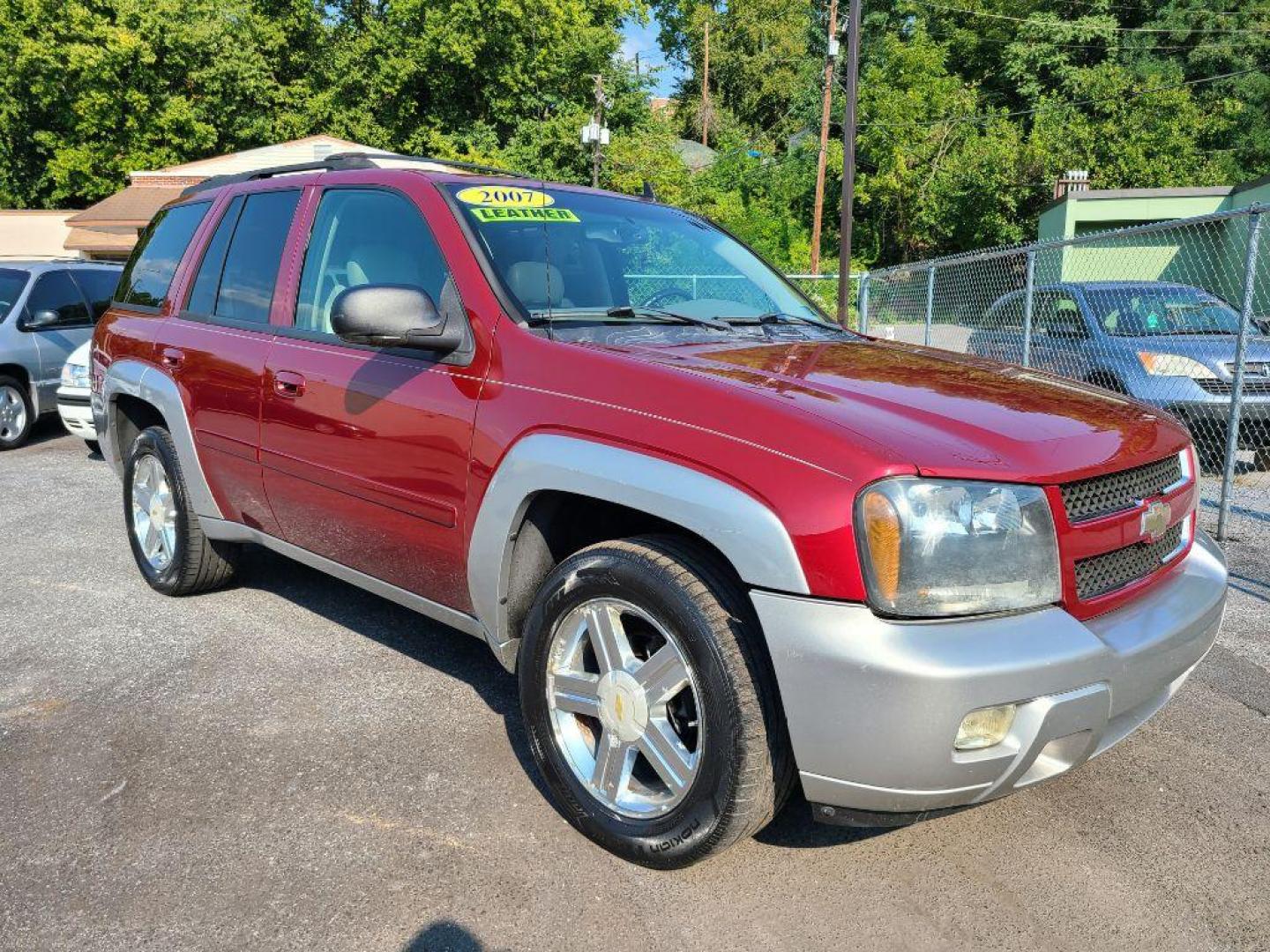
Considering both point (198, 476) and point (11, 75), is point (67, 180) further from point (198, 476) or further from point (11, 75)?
point (198, 476)

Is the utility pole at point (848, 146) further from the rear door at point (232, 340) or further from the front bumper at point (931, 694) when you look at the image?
the front bumper at point (931, 694)

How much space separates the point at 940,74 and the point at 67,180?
122ft

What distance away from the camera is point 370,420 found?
3156 mm

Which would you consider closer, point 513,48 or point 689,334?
point 689,334

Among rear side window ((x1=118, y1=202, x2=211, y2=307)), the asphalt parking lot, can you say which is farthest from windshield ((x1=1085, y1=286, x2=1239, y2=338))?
rear side window ((x1=118, y1=202, x2=211, y2=307))

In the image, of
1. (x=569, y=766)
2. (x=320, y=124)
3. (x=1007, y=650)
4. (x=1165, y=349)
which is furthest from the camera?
(x=320, y=124)

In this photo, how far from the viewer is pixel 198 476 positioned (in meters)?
4.16

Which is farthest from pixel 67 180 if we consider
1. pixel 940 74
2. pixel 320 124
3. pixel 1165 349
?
pixel 1165 349

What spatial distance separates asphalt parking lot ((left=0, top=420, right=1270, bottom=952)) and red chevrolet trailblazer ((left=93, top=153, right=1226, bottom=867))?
289 mm

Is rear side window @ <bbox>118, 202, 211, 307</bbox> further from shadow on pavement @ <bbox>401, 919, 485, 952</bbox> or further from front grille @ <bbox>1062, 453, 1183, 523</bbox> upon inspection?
front grille @ <bbox>1062, 453, 1183, 523</bbox>

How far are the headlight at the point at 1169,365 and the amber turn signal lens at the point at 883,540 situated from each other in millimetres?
6099

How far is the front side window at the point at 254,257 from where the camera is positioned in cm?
382

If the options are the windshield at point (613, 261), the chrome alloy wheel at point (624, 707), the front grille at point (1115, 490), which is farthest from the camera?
the windshield at point (613, 261)

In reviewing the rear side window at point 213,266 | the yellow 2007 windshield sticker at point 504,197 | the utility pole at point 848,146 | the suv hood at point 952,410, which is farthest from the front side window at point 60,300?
the utility pole at point 848,146
